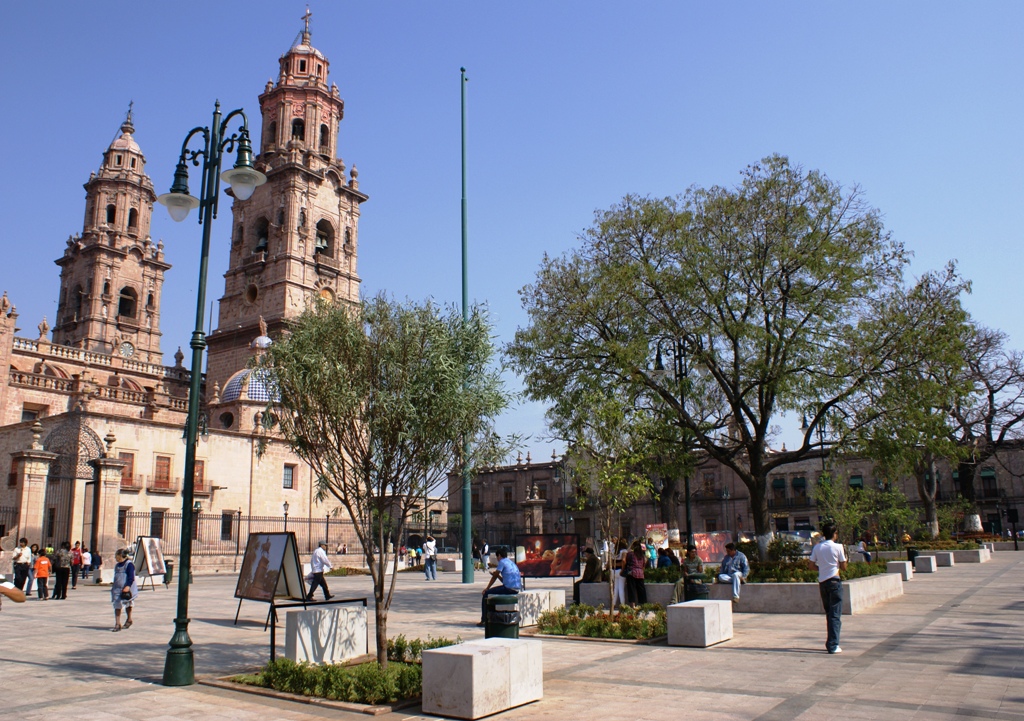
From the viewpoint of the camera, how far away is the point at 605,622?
1245 centimetres

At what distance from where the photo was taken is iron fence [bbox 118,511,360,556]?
1339 inches

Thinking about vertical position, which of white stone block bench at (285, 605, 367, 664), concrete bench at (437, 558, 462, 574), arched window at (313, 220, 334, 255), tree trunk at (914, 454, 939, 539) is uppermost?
arched window at (313, 220, 334, 255)

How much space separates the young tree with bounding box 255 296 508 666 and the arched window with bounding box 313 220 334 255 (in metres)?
50.8

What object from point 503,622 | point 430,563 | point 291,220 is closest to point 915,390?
point 503,622

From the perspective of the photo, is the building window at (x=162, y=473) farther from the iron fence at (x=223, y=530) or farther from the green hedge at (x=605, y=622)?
the green hedge at (x=605, y=622)

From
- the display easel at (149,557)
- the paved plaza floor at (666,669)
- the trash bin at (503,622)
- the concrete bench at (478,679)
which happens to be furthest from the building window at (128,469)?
the concrete bench at (478,679)

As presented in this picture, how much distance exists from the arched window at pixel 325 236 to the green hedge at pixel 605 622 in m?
48.7

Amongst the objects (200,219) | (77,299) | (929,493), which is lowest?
(929,493)

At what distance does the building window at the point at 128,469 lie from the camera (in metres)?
35.6

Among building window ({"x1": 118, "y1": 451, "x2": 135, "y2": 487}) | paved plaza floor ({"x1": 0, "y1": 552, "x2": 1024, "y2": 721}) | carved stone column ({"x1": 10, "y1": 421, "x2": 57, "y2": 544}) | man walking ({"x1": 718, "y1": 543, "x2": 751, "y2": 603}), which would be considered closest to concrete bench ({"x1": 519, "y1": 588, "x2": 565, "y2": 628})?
paved plaza floor ({"x1": 0, "y1": 552, "x2": 1024, "y2": 721})

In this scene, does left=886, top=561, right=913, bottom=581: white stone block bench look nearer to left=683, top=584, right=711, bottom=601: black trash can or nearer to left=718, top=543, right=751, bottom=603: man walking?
left=718, top=543, right=751, bottom=603: man walking

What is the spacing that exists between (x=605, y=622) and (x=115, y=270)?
215ft

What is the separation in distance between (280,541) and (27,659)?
188 inches

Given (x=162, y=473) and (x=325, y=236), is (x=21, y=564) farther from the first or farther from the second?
(x=325, y=236)
